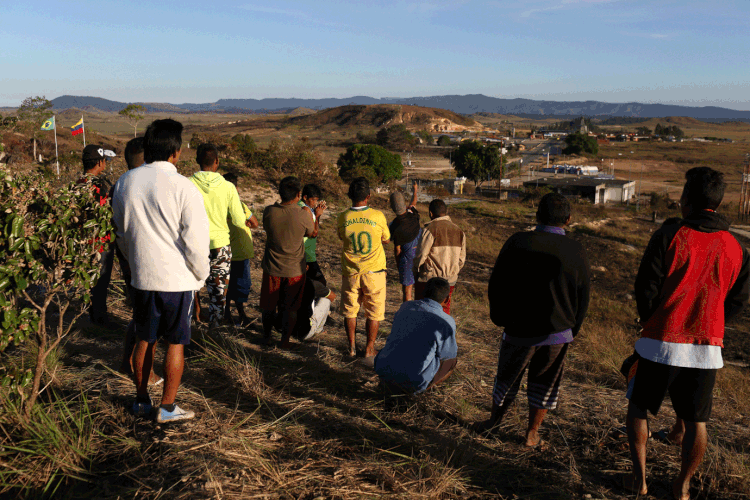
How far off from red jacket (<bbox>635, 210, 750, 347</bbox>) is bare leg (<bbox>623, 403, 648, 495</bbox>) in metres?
0.47

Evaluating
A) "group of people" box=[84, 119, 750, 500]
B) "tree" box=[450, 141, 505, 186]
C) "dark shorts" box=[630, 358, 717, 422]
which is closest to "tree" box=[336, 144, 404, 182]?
→ "tree" box=[450, 141, 505, 186]

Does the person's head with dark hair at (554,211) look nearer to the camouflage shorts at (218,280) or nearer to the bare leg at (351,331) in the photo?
the bare leg at (351,331)

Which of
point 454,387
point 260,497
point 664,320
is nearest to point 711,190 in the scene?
point 664,320

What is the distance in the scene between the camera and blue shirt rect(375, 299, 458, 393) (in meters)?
3.70

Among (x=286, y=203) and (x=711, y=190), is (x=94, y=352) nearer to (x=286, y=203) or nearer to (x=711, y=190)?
(x=286, y=203)

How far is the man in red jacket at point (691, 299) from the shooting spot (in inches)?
103

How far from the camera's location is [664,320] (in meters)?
2.66

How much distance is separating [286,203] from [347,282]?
929 millimetres

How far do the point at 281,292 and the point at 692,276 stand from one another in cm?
334

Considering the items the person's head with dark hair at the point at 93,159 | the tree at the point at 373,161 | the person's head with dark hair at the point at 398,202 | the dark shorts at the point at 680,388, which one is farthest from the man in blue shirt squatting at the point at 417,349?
the tree at the point at 373,161

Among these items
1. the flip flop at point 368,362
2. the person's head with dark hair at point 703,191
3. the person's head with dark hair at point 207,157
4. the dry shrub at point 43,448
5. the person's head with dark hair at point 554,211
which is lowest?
the flip flop at point 368,362

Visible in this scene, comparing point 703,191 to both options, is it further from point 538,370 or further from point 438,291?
point 438,291

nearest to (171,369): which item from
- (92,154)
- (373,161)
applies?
(92,154)

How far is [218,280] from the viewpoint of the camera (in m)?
4.98
